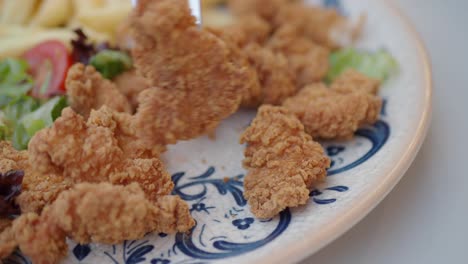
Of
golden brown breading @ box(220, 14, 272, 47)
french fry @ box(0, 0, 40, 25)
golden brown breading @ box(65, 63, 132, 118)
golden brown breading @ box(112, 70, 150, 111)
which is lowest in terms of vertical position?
golden brown breading @ box(65, 63, 132, 118)

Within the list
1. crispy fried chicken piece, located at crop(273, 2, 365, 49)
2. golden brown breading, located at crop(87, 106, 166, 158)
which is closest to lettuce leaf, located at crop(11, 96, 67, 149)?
golden brown breading, located at crop(87, 106, 166, 158)

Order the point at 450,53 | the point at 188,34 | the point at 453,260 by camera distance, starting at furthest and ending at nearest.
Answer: the point at 450,53 → the point at 453,260 → the point at 188,34

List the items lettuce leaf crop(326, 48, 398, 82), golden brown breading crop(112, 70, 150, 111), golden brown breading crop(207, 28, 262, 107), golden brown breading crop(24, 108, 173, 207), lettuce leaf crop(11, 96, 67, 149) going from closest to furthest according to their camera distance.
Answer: golden brown breading crop(24, 108, 173, 207) < lettuce leaf crop(11, 96, 67, 149) < golden brown breading crop(207, 28, 262, 107) < golden brown breading crop(112, 70, 150, 111) < lettuce leaf crop(326, 48, 398, 82)

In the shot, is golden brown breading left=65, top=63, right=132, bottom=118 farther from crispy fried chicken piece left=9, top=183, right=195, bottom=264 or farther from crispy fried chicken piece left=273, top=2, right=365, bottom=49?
crispy fried chicken piece left=273, top=2, right=365, bottom=49

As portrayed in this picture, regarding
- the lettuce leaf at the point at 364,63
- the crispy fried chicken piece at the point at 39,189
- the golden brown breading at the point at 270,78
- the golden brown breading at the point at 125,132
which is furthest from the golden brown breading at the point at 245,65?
the crispy fried chicken piece at the point at 39,189

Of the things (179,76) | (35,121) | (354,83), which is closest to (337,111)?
(354,83)

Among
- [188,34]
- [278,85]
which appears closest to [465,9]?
[278,85]

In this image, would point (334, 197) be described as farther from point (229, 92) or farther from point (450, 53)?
point (450, 53)
